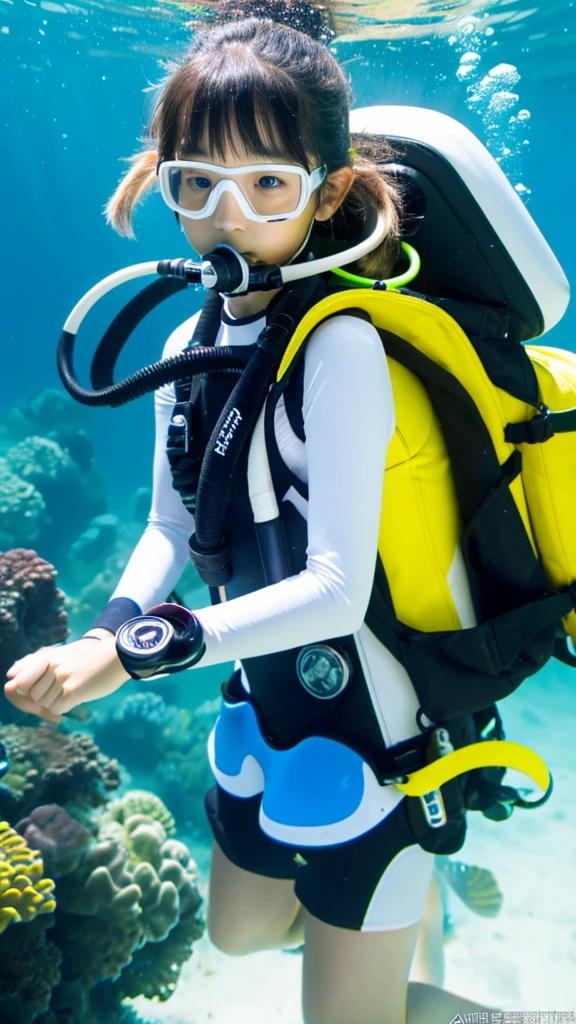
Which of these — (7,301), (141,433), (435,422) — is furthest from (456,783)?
(7,301)

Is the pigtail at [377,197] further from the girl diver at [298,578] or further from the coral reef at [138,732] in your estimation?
the coral reef at [138,732]

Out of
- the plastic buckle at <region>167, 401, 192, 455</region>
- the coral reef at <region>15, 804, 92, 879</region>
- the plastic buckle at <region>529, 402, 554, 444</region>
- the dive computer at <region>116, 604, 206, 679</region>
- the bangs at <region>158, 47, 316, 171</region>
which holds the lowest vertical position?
the coral reef at <region>15, 804, 92, 879</region>

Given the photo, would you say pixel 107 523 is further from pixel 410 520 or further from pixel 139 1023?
pixel 410 520

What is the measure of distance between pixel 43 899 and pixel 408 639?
244 cm

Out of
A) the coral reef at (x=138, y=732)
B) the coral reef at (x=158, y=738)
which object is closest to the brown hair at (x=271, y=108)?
the coral reef at (x=158, y=738)

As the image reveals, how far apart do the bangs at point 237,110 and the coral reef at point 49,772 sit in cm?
381

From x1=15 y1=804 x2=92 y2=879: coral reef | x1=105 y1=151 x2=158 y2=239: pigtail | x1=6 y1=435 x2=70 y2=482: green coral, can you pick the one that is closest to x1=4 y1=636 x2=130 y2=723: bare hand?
x1=105 y1=151 x2=158 y2=239: pigtail

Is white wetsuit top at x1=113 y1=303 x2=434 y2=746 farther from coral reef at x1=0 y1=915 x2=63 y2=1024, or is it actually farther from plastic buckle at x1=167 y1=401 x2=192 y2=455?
coral reef at x1=0 y1=915 x2=63 y2=1024

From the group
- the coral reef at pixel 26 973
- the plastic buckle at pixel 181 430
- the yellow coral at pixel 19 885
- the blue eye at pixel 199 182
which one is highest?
the blue eye at pixel 199 182

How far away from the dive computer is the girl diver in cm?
3

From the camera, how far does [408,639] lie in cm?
181

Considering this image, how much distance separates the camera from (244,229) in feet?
5.42

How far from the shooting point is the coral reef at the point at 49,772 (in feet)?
14.0

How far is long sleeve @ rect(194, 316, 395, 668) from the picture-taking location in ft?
4.63
